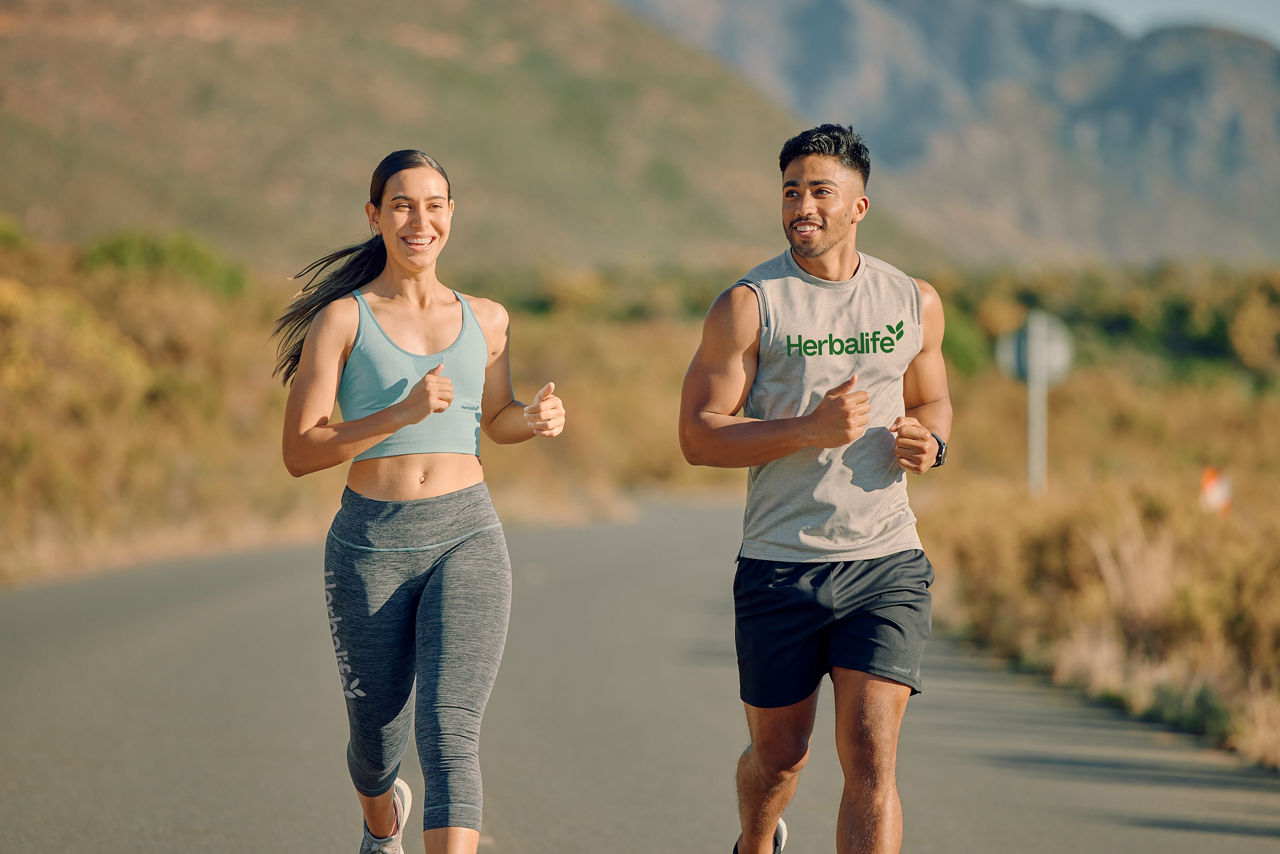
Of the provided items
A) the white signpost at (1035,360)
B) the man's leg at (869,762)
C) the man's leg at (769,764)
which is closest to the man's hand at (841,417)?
the man's leg at (869,762)

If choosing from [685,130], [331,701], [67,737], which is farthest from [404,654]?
[685,130]

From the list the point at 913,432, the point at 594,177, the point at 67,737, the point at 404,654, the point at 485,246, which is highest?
the point at 594,177

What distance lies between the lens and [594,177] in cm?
7600

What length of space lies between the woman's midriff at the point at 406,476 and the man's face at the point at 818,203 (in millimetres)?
1146

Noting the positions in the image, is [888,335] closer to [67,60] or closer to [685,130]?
[67,60]

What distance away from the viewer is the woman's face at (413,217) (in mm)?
4531

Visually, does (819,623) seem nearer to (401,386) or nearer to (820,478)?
(820,478)

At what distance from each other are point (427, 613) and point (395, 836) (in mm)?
859

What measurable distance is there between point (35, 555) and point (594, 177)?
61.8 m

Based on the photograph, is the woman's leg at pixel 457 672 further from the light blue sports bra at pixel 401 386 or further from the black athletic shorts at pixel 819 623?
the black athletic shorts at pixel 819 623

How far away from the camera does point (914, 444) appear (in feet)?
14.2

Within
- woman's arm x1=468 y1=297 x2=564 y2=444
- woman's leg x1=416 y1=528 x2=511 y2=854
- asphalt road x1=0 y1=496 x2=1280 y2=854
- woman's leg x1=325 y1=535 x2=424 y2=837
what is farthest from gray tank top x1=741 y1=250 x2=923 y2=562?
asphalt road x1=0 y1=496 x2=1280 y2=854

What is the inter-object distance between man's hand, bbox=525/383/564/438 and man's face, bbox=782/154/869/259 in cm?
80

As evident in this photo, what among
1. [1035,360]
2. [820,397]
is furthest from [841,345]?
[1035,360]
